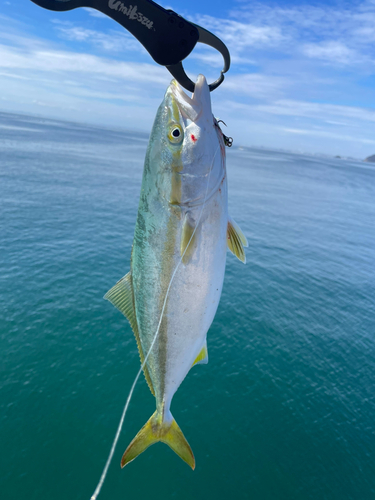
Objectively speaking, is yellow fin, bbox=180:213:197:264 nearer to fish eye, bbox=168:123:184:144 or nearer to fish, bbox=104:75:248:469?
fish, bbox=104:75:248:469

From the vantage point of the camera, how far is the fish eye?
4.92 meters

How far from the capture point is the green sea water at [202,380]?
71.4 feet

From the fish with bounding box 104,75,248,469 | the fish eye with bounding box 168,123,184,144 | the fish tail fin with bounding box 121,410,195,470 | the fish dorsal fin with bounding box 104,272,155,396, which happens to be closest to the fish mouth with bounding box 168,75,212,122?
the fish with bounding box 104,75,248,469

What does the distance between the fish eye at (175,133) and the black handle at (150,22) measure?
1183mm

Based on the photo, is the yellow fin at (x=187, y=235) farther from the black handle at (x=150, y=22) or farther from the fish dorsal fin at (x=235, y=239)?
the black handle at (x=150, y=22)

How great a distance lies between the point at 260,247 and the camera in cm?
5319

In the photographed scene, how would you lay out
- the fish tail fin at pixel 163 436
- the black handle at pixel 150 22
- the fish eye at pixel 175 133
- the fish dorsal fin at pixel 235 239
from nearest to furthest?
the black handle at pixel 150 22 → the fish eye at pixel 175 133 → the fish dorsal fin at pixel 235 239 → the fish tail fin at pixel 163 436

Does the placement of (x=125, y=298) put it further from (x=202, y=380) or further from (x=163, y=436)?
(x=202, y=380)

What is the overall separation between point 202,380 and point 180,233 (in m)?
25.8

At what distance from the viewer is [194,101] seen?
16.1ft

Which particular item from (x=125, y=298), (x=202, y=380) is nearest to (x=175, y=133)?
(x=125, y=298)

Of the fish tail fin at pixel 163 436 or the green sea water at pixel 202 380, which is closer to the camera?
the fish tail fin at pixel 163 436

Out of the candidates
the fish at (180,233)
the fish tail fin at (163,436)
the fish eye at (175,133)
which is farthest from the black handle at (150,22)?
the fish tail fin at (163,436)

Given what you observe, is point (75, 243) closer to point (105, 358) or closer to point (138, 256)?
point (105, 358)
